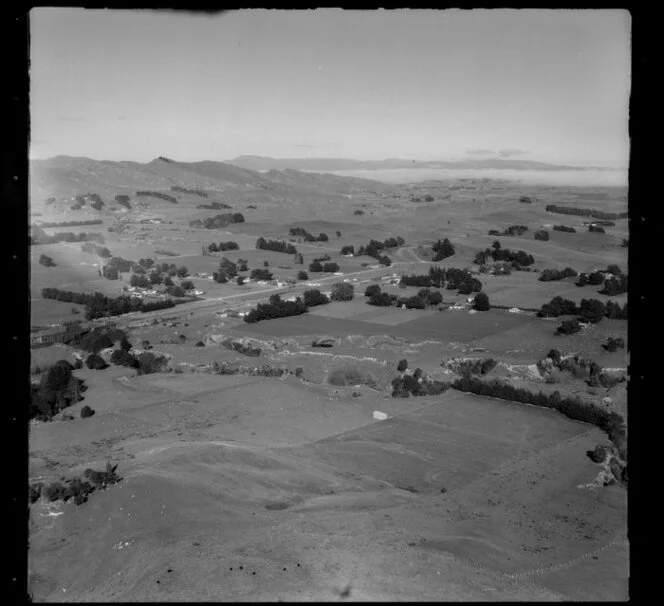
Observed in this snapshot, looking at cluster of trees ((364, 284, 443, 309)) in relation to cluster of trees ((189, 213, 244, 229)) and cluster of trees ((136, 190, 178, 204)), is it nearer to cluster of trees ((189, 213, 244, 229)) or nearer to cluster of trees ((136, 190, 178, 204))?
cluster of trees ((189, 213, 244, 229))

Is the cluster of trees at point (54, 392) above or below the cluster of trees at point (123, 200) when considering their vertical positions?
below

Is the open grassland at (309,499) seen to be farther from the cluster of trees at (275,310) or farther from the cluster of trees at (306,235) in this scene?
the cluster of trees at (306,235)

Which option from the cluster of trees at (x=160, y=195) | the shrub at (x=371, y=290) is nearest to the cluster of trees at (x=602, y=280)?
the shrub at (x=371, y=290)

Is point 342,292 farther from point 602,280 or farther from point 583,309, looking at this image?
point 602,280

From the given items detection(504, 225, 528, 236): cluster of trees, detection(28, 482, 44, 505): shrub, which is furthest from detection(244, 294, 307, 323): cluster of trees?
detection(504, 225, 528, 236): cluster of trees

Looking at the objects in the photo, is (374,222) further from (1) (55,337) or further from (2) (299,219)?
(1) (55,337)
